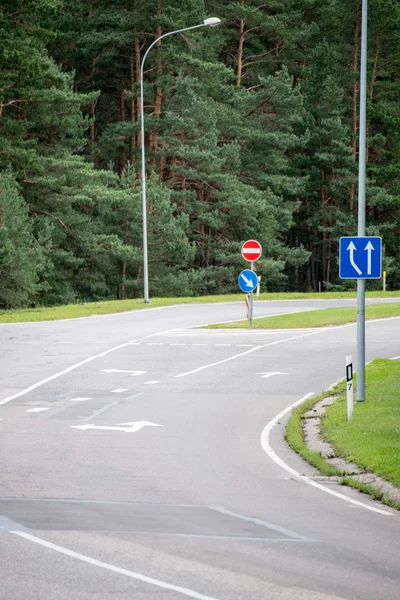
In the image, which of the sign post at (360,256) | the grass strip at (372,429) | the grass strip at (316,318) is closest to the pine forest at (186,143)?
the grass strip at (316,318)

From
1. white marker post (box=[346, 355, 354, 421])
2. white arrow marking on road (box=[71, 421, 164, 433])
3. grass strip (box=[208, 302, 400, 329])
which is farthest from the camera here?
grass strip (box=[208, 302, 400, 329])

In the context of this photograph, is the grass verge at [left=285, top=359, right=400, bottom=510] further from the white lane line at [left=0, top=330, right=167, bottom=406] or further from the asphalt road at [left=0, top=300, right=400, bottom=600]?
the white lane line at [left=0, top=330, right=167, bottom=406]

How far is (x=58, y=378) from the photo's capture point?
21.9 metres

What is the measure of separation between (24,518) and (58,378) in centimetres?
1183

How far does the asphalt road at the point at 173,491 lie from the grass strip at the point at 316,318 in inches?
308

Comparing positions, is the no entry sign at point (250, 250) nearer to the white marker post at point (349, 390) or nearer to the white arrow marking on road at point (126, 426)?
the white marker post at point (349, 390)

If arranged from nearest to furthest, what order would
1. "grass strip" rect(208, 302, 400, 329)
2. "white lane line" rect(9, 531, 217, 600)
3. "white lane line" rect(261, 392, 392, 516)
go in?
"white lane line" rect(9, 531, 217, 600) < "white lane line" rect(261, 392, 392, 516) < "grass strip" rect(208, 302, 400, 329)

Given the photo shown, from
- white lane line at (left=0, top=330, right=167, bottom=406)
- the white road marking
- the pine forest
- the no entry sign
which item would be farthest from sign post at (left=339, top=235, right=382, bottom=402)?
the pine forest

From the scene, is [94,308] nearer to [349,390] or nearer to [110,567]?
[349,390]

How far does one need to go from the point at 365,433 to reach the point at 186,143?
5219cm

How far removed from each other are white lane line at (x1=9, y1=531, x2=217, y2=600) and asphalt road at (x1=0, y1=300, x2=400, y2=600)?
0.05 ft

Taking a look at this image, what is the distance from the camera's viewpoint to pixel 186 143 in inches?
2596

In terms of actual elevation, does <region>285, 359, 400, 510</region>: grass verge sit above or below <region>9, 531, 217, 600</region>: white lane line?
below

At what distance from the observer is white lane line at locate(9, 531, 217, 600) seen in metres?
7.67
